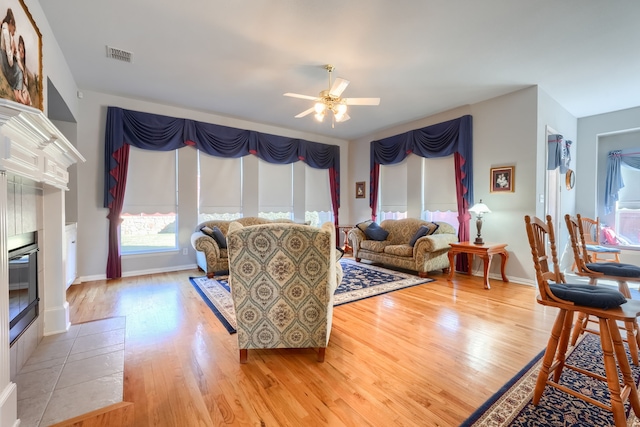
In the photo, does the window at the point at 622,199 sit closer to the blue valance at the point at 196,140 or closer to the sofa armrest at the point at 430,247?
the sofa armrest at the point at 430,247

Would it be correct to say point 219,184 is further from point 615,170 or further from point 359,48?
point 615,170

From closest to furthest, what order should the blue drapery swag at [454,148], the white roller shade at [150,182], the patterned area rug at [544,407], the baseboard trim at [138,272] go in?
the patterned area rug at [544,407]
the baseboard trim at [138,272]
the white roller shade at [150,182]
the blue drapery swag at [454,148]

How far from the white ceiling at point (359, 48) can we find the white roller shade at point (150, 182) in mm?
1009

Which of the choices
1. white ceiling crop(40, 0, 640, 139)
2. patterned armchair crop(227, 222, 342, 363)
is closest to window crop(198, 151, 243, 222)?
white ceiling crop(40, 0, 640, 139)

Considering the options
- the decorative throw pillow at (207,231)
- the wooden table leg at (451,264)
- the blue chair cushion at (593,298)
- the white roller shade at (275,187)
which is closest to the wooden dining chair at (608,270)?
the blue chair cushion at (593,298)

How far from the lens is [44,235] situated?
256 cm

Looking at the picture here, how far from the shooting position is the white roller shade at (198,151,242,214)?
5332 millimetres

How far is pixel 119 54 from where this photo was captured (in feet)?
10.7

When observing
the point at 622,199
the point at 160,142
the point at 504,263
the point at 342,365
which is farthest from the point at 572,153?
the point at 160,142

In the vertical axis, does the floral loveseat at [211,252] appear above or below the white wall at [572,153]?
below

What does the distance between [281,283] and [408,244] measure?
3.75m

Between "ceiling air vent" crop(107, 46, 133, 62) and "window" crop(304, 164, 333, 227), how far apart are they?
4.07 m

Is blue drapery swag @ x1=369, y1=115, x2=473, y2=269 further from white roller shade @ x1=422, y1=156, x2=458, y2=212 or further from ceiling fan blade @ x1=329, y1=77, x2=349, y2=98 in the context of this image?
ceiling fan blade @ x1=329, y1=77, x2=349, y2=98

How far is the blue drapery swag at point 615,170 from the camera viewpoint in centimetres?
503
